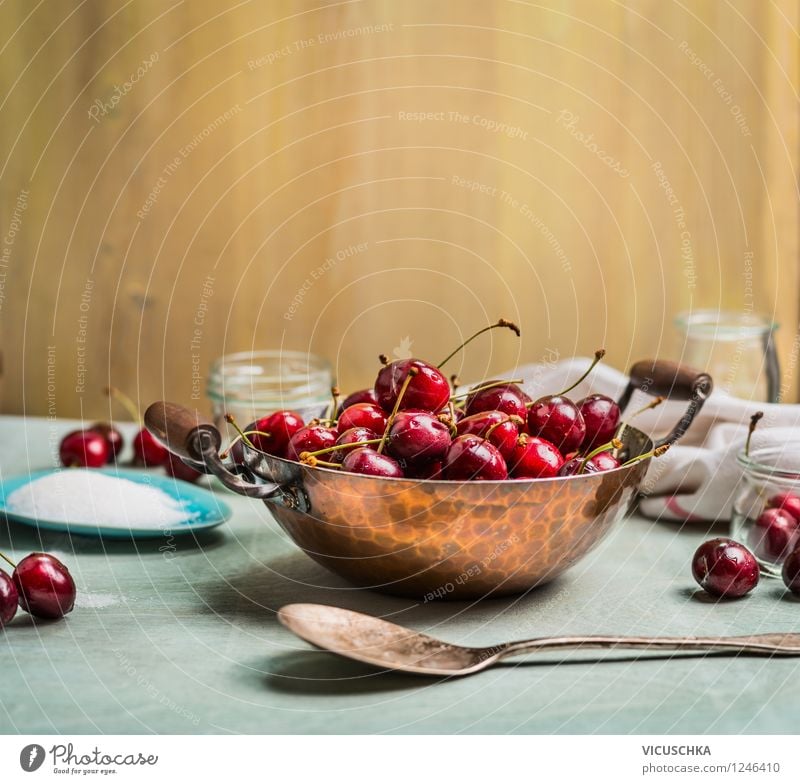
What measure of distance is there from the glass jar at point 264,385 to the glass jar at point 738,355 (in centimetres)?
A: 37

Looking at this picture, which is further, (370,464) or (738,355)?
(738,355)

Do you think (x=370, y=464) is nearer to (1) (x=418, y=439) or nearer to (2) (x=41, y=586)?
(1) (x=418, y=439)

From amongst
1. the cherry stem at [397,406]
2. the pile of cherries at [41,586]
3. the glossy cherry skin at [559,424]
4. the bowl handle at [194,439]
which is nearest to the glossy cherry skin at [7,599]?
the pile of cherries at [41,586]

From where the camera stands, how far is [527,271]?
4.28ft

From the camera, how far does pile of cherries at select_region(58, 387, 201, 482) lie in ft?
3.02

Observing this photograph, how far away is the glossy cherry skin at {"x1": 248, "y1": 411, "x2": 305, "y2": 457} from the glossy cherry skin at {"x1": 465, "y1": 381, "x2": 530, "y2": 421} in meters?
0.11

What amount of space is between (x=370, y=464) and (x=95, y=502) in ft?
0.85

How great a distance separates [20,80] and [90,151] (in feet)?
0.42

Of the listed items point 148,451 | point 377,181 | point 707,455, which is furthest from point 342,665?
point 377,181

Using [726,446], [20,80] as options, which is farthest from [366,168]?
[726,446]

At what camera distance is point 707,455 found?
0.77 metres

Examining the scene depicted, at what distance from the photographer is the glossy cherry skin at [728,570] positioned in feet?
1.98
